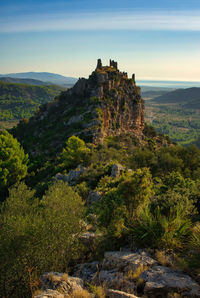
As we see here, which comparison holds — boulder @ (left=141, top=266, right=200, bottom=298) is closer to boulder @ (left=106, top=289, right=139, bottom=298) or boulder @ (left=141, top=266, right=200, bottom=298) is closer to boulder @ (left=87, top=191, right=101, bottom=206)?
boulder @ (left=106, top=289, right=139, bottom=298)

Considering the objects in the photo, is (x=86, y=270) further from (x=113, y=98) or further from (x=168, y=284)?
(x=113, y=98)

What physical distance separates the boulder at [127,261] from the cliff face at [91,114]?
121ft

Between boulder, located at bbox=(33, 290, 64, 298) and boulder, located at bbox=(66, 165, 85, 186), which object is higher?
boulder, located at bbox=(33, 290, 64, 298)

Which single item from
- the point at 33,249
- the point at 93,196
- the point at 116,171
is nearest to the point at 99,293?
the point at 33,249

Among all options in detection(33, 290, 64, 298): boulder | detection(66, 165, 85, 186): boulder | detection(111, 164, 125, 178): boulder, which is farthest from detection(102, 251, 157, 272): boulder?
detection(66, 165, 85, 186): boulder

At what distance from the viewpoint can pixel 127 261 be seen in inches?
370

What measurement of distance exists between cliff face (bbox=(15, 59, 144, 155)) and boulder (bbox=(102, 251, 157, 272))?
37.0 meters

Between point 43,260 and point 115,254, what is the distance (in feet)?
10.6

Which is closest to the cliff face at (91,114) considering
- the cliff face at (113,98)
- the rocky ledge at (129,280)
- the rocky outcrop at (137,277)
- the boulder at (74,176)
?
the cliff face at (113,98)

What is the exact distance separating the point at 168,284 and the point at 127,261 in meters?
1.98

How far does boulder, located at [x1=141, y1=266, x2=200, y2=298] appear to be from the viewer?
7535mm

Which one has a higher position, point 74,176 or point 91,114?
point 91,114

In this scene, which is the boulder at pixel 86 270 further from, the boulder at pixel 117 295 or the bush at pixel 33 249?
the boulder at pixel 117 295

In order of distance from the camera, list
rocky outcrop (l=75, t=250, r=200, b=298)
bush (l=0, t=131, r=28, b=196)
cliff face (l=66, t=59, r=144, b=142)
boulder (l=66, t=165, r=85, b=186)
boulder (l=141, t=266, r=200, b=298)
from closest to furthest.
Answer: boulder (l=141, t=266, r=200, b=298), rocky outcrop (l=75, t=250, r=200, b=298), boulder (l=66, t=165, r=85, b=186), bush (l=0, t=131, r=28, b=196), cliff face (l=66, t=59, r=144, b=142)
